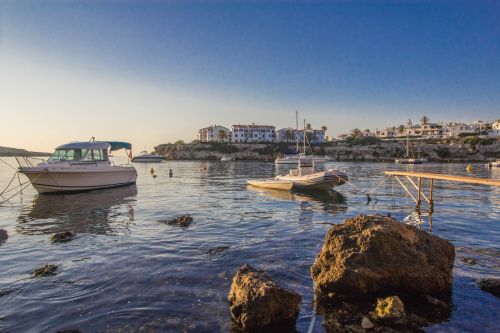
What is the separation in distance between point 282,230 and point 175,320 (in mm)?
9365

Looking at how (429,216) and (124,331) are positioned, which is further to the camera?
(429,216)

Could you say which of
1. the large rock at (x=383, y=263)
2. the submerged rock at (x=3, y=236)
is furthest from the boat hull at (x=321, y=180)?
the submerged rock at (x=3, y=236)

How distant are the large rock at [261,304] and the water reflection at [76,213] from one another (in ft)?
35.8

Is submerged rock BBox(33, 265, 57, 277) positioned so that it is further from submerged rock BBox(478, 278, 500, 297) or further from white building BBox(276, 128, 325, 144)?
white building BBox(276, 128, 325, 144)

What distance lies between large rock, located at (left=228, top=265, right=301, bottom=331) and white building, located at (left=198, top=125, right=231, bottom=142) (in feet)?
529

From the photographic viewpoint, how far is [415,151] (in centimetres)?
12725

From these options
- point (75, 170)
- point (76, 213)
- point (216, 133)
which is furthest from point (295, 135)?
point (76, 213)

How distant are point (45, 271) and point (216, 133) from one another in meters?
166

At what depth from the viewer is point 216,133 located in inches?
6860

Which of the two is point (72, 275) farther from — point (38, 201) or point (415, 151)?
point (415, 151)

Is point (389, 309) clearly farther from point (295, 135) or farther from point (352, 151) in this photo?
point (295, 135)

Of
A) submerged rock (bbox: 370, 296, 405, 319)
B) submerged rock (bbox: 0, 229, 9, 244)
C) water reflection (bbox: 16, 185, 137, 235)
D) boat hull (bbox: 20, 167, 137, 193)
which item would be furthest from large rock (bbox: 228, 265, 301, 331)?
boat hull (bbox: 20, 167, 137, 193)

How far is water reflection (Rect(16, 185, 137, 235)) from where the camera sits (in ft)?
55.7

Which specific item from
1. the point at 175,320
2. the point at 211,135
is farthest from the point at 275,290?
the point at 211,135
